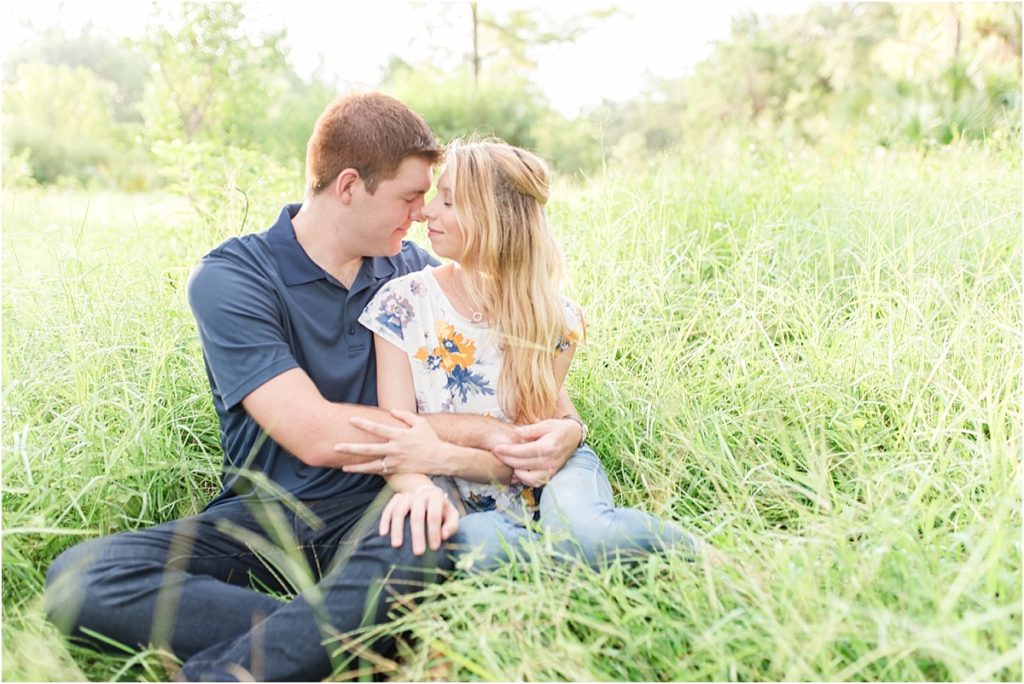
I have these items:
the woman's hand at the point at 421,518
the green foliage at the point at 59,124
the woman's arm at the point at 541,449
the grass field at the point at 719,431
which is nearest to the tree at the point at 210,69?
the green foliage at the point at 59,124

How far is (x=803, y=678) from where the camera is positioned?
71.7 inches

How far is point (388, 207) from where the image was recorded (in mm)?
2777

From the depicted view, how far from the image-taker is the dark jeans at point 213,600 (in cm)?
208

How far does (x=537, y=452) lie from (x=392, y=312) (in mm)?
606

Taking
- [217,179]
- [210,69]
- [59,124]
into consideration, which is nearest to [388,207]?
[217,179]

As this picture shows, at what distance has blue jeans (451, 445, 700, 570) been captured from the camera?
2262mm

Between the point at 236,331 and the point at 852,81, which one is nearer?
the point at 236,331

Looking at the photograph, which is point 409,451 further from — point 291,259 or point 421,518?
point 291,259

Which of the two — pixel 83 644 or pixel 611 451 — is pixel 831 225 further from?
pixel 83 644

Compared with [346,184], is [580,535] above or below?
below

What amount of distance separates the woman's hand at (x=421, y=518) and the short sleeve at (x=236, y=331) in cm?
50

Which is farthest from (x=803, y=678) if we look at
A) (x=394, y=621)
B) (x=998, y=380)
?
(x=998, y=380)

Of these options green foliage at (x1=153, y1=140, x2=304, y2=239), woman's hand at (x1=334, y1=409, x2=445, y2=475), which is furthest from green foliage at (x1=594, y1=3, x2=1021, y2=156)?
woman's hand at (x1=334, y1=409, x2=445, y2=475)

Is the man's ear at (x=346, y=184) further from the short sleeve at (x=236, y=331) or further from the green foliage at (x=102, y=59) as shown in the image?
the green foliage at (x=102, y=59)
